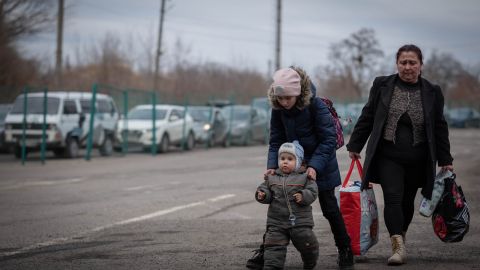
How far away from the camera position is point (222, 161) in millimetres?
22484

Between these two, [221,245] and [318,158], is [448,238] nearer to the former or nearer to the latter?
[318,158]

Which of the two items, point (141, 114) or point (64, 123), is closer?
point (64, 123)

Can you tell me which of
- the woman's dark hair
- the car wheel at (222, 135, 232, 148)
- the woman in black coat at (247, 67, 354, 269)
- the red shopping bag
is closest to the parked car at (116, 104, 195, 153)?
the car wheel at (222, 135, 232, 148)

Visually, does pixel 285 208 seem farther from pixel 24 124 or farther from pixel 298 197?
pixel 24 124

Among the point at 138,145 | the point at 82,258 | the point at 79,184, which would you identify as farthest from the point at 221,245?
the point at 138,145

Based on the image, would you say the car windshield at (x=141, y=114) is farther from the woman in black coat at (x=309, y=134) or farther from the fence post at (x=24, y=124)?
the woman in black coat at (x=309, y=134)

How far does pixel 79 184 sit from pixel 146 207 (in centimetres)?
449

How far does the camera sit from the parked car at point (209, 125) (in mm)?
30469

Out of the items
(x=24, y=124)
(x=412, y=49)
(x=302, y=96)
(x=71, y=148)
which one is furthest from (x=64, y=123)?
(x=302, y=96)

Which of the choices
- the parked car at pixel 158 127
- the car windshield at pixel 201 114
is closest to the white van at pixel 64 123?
the parked car at pixel 158 127

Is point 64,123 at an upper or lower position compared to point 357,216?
upper

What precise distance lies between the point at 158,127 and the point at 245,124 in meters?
6.81

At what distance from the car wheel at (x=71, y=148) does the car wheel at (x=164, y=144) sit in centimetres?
368

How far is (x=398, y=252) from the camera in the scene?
6.47 metres
